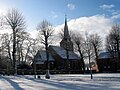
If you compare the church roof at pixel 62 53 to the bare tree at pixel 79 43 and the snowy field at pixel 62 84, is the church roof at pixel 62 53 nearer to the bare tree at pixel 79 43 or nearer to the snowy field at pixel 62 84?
the bare tree at pixel 79 43

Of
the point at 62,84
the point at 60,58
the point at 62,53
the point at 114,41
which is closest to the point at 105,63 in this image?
the point at 62,53

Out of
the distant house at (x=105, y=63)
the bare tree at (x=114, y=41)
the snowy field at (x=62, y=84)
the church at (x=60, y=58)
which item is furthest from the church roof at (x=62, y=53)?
the snowy field at (x=62, y=84)

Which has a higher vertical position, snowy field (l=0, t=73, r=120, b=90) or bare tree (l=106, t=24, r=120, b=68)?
bare tree (l=106, t=24, r=120, b=68)

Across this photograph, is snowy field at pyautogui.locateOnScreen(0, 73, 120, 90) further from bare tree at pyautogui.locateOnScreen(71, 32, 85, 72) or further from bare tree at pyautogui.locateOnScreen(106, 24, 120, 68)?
bare tree at pyautogui.locateOnScreen(71, 32, 85, 72)

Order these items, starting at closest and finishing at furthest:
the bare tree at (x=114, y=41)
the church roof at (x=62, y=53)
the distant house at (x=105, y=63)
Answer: the bare tree at (x=114, y=41), the distant house at (x=105, y=63), the church roof at (x=62, y=53)

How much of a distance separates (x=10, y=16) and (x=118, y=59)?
33.9m

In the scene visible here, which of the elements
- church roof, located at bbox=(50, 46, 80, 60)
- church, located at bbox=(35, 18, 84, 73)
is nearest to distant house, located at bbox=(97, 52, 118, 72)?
church, located at bbox=(35, 18, 84, 73)

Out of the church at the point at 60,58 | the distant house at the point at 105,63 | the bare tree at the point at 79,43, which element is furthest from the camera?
the distant house at the point at 105,63

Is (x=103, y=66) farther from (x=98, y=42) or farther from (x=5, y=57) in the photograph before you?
(x=5, y=57)

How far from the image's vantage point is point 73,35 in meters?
85.5

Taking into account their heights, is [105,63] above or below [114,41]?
below

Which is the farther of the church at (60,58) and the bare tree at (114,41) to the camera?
the church at (60,58)

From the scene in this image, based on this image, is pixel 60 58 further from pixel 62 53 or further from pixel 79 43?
pixel 79 43

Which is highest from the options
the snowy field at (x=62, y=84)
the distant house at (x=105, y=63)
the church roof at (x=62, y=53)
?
the church roof at (x=62, y=53)
